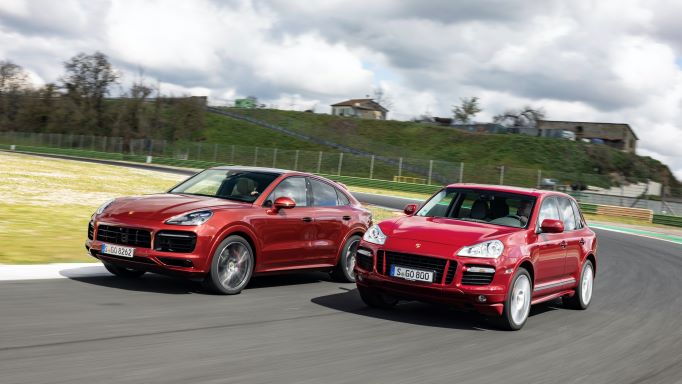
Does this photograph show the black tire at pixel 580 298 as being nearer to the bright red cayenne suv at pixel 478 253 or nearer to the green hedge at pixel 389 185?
the bright red cayenne suv at pixel 478 253

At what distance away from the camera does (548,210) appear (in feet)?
29.7

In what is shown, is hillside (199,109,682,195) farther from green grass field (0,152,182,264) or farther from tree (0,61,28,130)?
green grass field (0,152,182,264)

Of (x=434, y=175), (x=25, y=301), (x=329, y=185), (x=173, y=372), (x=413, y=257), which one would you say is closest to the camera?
(x=173, y=372)

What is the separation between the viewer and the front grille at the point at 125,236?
26.5 feet

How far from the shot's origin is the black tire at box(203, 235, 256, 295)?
8297mm

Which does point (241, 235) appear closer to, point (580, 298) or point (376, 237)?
point (376, 237)

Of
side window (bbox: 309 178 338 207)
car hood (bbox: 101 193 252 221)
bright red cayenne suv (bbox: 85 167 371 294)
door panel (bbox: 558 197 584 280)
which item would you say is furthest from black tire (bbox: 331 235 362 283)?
door panel (bbox: 558 197 584 280)

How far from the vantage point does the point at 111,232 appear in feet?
27.3

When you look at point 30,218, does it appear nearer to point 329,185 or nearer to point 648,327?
point 329,185

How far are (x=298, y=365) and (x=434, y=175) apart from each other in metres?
49.1

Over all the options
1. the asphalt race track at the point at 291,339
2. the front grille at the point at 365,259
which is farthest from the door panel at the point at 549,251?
the front grille at the point at 365,259

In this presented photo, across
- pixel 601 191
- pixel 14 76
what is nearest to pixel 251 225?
pixel 601 191

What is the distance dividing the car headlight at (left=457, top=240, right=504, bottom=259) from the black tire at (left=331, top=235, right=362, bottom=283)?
3.15 metres

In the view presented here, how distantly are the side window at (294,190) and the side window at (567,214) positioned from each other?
11.2ft
